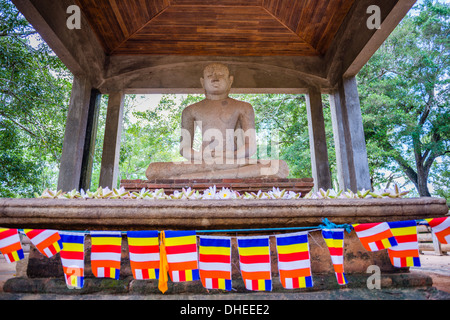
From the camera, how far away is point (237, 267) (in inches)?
82.4

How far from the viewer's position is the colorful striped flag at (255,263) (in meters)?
1.87

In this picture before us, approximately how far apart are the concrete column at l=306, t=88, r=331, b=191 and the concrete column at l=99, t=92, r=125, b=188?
3.87 m

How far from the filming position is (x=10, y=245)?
1.98 metres

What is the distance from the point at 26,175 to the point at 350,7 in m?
8.54

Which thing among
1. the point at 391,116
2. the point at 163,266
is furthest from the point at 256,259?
the point at 391,116

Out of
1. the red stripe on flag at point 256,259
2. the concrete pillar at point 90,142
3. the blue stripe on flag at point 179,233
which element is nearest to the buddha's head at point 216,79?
the concrete pillar at point 90,142

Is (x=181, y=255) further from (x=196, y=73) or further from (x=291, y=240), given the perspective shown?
(x=196, y=73)

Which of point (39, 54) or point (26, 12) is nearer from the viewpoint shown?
point (26, 12)

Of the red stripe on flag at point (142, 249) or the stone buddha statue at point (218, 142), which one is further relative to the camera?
the stone buddha statue at point (218, 142)

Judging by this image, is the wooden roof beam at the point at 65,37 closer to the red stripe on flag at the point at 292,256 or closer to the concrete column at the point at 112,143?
the concrete column at the point at 112,143

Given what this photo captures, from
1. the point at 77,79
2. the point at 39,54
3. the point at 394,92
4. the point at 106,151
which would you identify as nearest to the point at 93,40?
the point at 77,79

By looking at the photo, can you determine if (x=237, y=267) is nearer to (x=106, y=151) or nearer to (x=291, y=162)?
(x=106, y=151)

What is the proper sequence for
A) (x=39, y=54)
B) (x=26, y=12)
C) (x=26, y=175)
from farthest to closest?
(x=26, y=175) → (x=39, y=54) → (x=26, y=12)

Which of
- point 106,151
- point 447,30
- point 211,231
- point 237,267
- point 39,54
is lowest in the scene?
point 237,267
